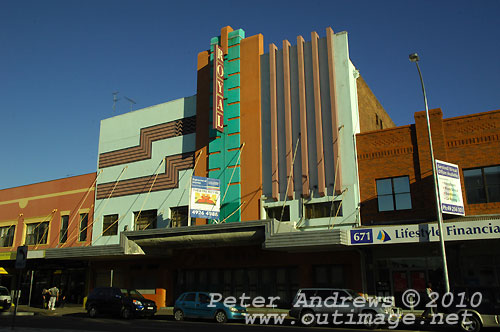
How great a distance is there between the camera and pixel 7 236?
42156 mm

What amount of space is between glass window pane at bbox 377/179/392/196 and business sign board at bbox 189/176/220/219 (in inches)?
379

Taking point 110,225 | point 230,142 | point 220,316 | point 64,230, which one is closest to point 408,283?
point 220,316

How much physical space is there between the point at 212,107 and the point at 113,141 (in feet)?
33.2

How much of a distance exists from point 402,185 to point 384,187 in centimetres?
97

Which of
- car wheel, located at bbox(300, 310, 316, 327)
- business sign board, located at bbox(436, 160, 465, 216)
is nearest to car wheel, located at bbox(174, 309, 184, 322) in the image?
car wheel, located at bbox(300, 310, 316, 327)

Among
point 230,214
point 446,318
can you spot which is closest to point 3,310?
point 230,214

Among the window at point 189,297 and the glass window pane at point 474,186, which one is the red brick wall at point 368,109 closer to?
the glass window pane at point 474,186

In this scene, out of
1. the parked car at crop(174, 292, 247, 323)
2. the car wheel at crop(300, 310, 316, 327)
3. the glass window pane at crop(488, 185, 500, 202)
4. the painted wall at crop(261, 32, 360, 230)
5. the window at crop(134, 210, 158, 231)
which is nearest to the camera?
the car wheel at crop(300, 310, 316, 327)

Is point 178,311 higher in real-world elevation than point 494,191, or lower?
lower

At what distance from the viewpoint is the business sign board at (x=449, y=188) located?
22625 millimetres

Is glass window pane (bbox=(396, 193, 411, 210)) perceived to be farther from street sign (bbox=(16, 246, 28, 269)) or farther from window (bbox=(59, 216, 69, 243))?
window (bbox=(59, 216, 69, 243))

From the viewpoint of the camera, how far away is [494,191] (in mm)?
23797

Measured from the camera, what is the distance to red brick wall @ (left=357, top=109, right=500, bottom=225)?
2434 cm

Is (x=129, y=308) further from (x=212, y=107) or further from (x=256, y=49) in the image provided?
(x=256, y=49)
